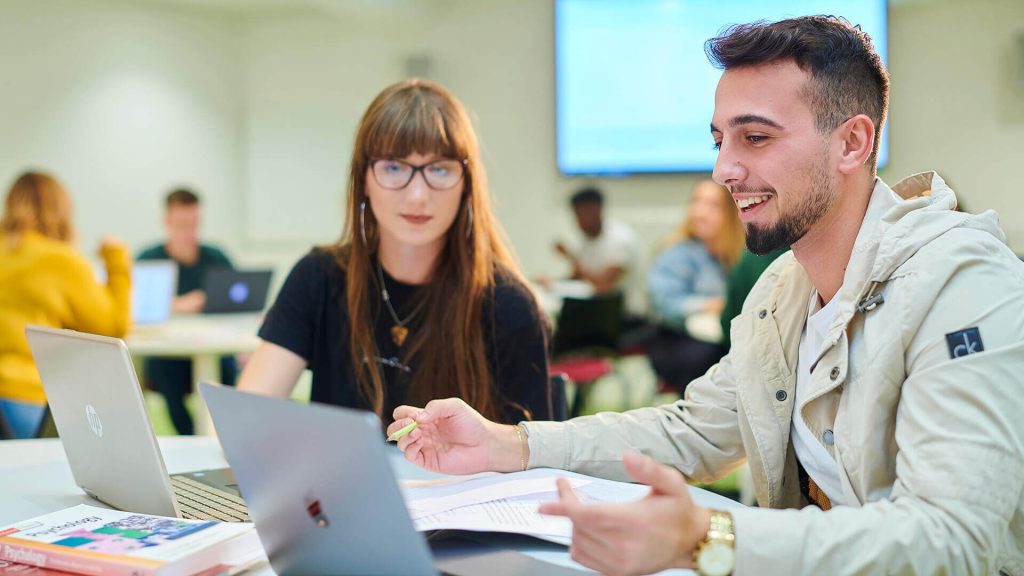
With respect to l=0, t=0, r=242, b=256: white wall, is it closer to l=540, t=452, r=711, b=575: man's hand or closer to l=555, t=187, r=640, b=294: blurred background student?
l=555, t=187, r=640, b=294: blurred background student

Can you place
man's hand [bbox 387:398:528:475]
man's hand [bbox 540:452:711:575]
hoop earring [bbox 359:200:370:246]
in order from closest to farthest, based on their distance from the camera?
man's hand [bbox 540:452:711:575] → man's hand [bbox 387:398:528:475] → hoop earring [bbox 359:200:370:246]

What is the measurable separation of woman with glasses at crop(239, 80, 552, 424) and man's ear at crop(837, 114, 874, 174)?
0.92 meters

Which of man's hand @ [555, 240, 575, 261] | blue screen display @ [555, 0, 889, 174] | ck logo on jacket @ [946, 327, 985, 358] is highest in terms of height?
blue screen display @ [555, 0, 889, 174]

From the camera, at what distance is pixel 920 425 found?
1.13 metres

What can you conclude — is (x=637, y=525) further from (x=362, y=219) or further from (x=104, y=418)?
(x=362, y=219)

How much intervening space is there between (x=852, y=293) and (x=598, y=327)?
13.0ft

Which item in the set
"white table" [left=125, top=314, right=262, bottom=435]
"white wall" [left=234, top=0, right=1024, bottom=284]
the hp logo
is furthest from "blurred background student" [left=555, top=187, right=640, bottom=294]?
the hp logo

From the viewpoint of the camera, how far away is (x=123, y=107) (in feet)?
24.0

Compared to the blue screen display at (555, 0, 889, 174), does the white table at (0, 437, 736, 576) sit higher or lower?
lower

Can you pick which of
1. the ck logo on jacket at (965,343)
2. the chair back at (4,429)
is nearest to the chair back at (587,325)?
the chair back at (4,429)

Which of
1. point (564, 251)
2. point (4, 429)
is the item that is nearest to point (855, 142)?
point (4, 429)

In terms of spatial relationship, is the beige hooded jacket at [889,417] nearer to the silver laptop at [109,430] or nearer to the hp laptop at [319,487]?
the hp laptop at [319,487]

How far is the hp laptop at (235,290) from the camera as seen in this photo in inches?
195

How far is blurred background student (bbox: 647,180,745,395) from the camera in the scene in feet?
16.8
